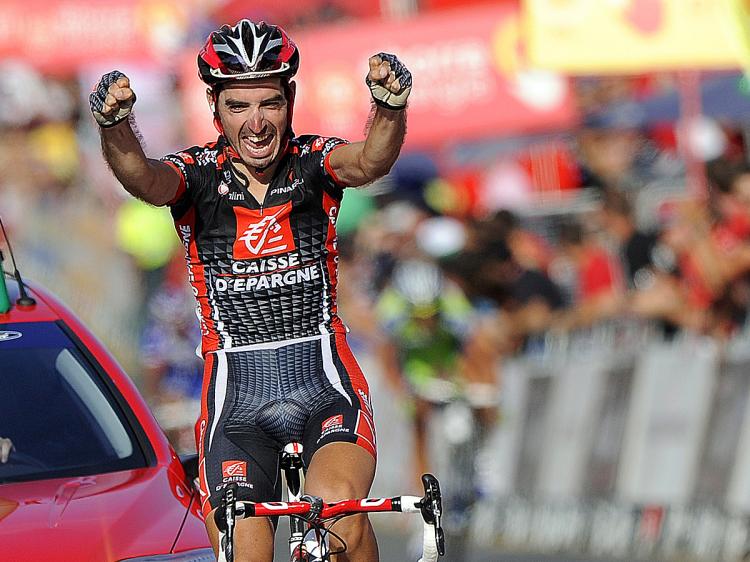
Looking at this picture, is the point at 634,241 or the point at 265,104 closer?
the point at 265,104

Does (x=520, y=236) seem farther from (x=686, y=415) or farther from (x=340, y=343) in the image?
(x=340, y=343)


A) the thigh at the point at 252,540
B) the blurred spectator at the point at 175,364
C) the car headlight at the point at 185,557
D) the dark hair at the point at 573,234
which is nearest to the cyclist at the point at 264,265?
the thigh at the point at 252,540

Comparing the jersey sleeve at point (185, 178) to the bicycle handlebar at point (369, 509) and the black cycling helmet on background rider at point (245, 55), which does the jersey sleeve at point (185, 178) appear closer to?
the black cycling helmet on background rider at point (245, 55)

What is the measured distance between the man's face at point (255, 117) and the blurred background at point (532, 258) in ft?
17.0

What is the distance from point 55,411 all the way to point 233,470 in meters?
1.26

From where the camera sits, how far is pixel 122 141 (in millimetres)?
5191

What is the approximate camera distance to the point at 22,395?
6.30m

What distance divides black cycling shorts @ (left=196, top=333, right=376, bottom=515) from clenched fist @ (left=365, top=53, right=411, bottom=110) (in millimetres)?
878

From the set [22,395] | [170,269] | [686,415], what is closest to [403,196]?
[170,269]

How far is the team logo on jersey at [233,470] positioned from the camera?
5.29 m

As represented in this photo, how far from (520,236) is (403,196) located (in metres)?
2.75

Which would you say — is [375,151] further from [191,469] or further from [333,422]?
[191,469]

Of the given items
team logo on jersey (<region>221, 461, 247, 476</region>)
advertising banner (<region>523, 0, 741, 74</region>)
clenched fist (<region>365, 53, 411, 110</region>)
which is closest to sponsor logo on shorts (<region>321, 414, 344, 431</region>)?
team logo on jersey (<region>221, 461, 247, 476</region>)

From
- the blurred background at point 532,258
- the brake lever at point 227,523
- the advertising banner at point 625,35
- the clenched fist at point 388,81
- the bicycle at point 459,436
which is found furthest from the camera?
the bicycle at point 459,436
